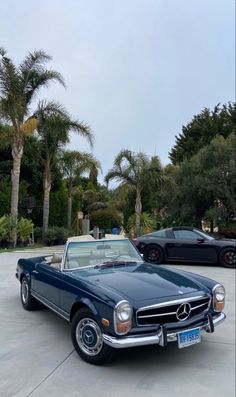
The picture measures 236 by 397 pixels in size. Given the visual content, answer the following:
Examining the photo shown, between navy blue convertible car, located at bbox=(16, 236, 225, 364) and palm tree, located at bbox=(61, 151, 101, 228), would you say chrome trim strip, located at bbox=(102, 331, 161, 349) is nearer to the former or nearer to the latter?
navy blue convertible car, located at bbox=(16, 236, 225, 364)

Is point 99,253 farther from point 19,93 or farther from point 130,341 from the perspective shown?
point 19,93

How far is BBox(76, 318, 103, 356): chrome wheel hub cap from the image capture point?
3953 mm

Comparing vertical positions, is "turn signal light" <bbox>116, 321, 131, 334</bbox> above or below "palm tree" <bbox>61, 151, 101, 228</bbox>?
below

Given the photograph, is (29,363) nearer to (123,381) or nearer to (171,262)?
(123,381)

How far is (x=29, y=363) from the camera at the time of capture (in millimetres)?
4016

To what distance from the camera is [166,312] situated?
3943 mm

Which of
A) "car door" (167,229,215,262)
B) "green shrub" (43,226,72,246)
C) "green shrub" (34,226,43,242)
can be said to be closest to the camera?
"car door" (167,229,215,262)

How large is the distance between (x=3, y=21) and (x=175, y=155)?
28.3 m

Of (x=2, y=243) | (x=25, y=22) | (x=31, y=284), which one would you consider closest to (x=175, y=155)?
(x=2, y=243)

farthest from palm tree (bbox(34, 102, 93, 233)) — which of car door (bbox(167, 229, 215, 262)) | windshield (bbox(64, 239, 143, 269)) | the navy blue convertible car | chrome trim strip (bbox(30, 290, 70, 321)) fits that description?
the navy blue convertible car

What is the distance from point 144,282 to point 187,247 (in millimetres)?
7347

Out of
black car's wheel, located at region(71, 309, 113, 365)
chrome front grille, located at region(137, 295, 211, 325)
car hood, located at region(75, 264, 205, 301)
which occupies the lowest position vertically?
black car's wheel, located at region(71, 309, 113, 365)

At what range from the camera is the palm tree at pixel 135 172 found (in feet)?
66.9

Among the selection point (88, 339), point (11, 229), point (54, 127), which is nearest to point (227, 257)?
point (88, 339)
